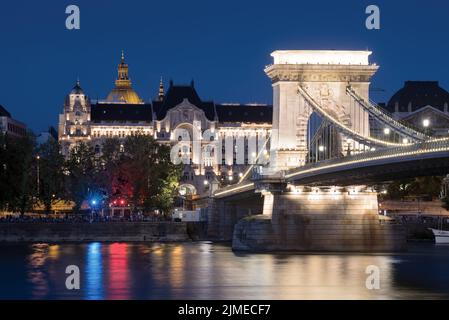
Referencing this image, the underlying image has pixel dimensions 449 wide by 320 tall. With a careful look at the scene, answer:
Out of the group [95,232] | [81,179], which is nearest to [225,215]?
[95,232]

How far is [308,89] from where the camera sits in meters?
92.9

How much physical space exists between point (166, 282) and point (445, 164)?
15.3 meters

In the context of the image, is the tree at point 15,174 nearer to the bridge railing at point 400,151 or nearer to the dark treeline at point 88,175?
the dark treeline at point 88,175

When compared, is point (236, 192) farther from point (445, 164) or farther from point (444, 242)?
point (445, 164)

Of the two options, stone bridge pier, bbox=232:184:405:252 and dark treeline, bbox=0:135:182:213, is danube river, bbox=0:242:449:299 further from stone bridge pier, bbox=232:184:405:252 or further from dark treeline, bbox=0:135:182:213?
dark treeline, bbox=0:135:182:213

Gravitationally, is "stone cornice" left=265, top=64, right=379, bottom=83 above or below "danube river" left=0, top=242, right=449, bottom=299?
above

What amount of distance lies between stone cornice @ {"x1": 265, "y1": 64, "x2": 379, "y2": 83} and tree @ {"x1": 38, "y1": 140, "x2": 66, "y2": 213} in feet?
166

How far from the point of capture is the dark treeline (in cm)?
12756

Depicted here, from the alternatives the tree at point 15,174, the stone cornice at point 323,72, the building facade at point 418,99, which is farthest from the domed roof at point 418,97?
the stone cornice at point 323,72

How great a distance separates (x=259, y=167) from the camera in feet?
332

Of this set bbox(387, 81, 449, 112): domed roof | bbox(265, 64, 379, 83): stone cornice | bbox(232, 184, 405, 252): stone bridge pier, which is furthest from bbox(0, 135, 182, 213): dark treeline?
bbox(232, 184, 405, 252): stone bridge pier

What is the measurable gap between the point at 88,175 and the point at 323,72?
64.2 metres

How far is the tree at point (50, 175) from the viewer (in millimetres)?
138000

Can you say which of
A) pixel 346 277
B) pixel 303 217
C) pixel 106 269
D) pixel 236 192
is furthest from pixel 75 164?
pixel 346 277
